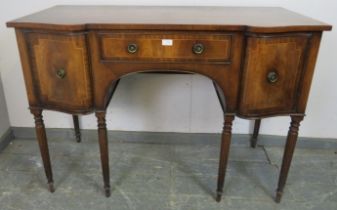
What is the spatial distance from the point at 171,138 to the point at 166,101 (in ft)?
0.82

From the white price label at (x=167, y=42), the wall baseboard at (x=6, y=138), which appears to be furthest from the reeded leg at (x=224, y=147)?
the wall baseboard at (x=6, y=138)

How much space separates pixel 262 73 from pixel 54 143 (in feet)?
4.44

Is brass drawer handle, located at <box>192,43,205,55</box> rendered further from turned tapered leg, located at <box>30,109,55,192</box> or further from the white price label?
turned tapered leg, located at <box>30,109,55,192</box>

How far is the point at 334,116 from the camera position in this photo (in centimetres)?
172

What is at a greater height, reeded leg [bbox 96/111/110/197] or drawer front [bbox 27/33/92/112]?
drawer front [bbox 27/33/92/112]

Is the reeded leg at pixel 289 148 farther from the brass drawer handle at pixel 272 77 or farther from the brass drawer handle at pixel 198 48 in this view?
the brass drawer handle at pixel 198 48

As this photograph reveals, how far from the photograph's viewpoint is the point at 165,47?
3.49 feet

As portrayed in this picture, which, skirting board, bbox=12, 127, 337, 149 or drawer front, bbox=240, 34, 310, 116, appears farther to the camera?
skirting board, bbox=12, 127, 337, 149

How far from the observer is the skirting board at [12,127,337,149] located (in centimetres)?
180

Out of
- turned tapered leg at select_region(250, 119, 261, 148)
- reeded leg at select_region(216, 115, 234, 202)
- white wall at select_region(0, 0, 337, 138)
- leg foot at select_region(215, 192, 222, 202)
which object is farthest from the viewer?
turned tapered leg at select_region(250, 119, 261, 148)

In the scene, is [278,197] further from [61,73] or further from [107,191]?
[61,73]

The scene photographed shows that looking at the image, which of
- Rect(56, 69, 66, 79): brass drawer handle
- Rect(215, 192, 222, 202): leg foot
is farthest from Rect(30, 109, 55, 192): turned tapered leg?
Rect(215, 192, 222, 202): leg foot

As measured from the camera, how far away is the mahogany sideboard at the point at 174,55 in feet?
3.37

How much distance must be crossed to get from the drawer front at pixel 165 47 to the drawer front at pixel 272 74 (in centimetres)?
10
